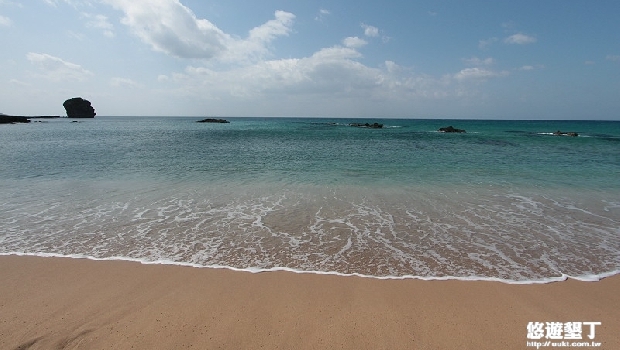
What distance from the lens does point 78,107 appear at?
176375mm

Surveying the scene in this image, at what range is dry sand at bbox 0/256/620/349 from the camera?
4582mm

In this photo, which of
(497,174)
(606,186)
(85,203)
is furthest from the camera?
(497,174)

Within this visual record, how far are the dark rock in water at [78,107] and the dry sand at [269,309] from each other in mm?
221772

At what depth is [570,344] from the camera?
15.2ft

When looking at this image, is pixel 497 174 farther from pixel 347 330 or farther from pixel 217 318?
pixel 217 318

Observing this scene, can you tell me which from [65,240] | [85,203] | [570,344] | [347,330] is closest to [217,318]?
[347,330]

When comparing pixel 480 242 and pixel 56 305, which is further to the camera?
pixel 480 242

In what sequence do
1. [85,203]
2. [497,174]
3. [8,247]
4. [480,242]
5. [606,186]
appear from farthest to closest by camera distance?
1. [497,174]
2. [606,186]
3. [85,203]
4. [480,242]
5. [8,247]

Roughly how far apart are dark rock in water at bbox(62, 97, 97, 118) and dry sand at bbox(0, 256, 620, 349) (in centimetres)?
22177

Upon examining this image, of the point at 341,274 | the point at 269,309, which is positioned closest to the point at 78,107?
the point at 341,274

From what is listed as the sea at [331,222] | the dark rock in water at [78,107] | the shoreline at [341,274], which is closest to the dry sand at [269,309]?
the shoreline at [341,274]

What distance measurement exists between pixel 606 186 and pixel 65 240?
81.8ft

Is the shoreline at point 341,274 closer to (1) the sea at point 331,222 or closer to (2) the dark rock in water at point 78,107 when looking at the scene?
(1) the sea at point 331,222

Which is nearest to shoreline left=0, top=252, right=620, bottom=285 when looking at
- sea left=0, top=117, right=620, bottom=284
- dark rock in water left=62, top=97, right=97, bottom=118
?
sea left=0, top=117, right=620, bottom=284
